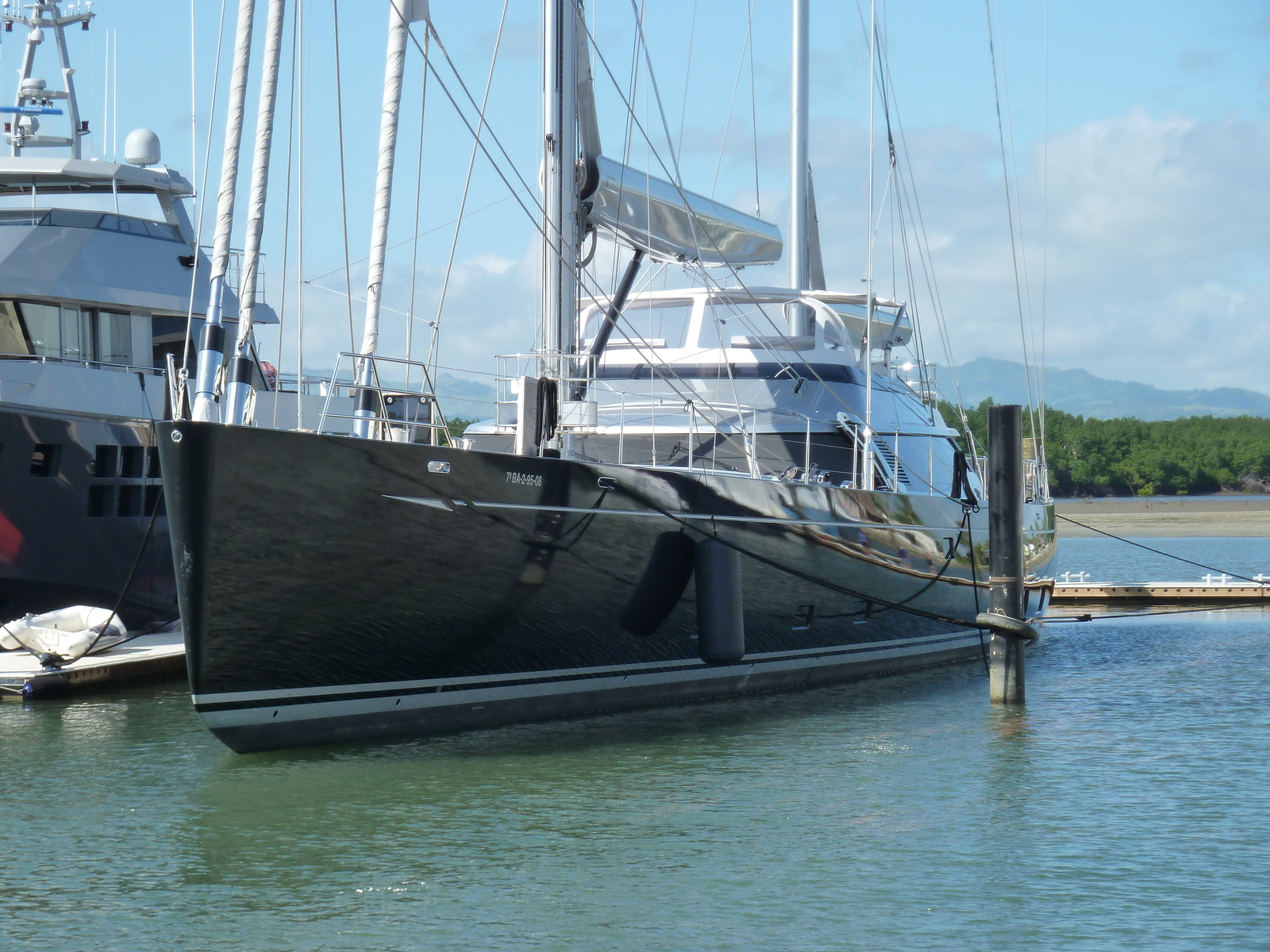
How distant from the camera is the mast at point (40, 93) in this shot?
68.2ft

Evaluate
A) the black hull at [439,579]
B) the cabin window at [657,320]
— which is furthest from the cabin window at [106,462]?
the black hull at [439,579]

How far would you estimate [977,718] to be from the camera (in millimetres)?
11695

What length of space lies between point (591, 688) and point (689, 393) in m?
4.23

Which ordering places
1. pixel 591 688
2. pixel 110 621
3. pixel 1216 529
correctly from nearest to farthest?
pixel 591 688
pixel 110 621
pixel 1216 529

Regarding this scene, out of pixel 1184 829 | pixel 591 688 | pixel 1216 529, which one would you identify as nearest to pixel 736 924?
pixel 1184 829

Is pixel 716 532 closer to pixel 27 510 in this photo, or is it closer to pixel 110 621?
pixel 110 621

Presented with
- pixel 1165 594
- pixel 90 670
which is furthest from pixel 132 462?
pixel 1165 594

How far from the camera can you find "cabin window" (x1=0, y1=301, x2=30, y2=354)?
16.5m

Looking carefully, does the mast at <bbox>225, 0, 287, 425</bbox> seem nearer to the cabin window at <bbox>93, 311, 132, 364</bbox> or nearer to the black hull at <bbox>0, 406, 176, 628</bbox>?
the black hull at <bbox>0, 406, 176, 628</bbox>

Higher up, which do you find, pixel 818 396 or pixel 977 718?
pixel 818 396

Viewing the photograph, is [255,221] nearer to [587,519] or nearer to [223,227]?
[223,227]

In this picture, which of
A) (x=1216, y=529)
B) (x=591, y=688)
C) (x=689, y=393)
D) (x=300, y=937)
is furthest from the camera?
(x=1216, y=529)

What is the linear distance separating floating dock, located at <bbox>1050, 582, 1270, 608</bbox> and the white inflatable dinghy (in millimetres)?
15621

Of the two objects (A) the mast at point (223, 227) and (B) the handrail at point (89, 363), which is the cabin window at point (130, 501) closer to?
(B) the handrail at point (89, 363)
